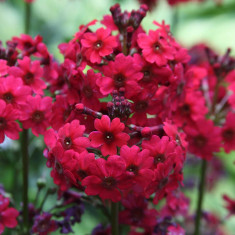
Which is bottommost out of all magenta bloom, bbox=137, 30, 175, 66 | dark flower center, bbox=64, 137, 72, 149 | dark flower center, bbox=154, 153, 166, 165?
dark flower center, bbox=154, 153, 166, 165

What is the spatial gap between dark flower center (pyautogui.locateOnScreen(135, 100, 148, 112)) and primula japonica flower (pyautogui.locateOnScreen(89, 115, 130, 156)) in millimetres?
112

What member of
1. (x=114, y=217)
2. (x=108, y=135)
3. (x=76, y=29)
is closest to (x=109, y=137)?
(x=108, y=135)

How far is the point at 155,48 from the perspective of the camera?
1.12 metres

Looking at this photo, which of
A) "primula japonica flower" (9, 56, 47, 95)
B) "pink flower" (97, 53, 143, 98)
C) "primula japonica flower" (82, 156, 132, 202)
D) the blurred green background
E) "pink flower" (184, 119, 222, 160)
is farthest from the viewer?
the blurred green background

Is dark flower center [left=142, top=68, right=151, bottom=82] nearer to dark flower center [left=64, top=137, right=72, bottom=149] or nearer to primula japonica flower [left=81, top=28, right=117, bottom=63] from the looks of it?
primula japonica flower [left=81, top=28, right=117, bottom=63]

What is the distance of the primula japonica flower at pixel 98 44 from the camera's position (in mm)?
1115

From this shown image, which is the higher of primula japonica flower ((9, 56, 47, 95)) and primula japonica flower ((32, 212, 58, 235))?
primula japonica flower ((9, 56, 47, 95))

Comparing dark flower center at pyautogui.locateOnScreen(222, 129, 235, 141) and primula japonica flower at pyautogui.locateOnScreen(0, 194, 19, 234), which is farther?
dark flower center at pyautogui.locateOnScreen(222, 129, 235, 141)

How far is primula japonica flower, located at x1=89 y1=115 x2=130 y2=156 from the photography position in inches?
39.8

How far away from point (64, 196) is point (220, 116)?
600mm

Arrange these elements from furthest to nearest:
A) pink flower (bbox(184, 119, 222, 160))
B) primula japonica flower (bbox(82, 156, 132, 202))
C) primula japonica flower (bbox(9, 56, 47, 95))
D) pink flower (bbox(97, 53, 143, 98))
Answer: pink flower (bbox(184, 119, 222, 160))
primula japonica flower (bbox(9, 56, 47, 95))
pink flower (bbox(97, 53, 143, 98))
primula japonica flower (bbox(82, 156, 132, 202))

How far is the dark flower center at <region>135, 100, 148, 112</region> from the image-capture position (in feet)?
3.64

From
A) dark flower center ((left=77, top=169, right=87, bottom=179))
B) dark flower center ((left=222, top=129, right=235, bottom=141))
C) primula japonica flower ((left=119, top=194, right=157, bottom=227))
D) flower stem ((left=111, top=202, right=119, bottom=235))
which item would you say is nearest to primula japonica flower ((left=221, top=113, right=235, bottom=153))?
dark flower center ((left=222, top=129, right=235, bottom=141))

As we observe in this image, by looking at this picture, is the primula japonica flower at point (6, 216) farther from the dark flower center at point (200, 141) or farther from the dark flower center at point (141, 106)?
the dark flower center at point (200, 141)
